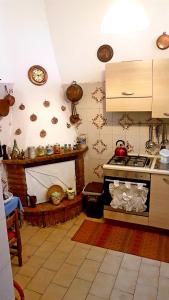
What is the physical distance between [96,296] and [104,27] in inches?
105

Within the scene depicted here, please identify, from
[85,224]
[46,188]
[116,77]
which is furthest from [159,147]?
[46,188]

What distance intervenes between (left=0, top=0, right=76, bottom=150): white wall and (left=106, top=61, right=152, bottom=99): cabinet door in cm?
79

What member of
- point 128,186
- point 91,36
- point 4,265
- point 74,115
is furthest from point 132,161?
point 4,265

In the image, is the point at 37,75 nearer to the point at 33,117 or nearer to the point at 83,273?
the point at 33,117

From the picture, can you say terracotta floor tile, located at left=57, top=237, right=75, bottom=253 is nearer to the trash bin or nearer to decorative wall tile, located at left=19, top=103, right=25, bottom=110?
A: the trash bin

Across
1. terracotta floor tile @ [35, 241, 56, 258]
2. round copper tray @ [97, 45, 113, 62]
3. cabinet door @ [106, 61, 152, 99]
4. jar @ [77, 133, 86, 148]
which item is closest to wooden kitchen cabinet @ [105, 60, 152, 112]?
cabinet door @ [106, 61, 152, 99]

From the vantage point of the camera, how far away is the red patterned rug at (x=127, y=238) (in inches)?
97.7

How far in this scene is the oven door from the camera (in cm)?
264

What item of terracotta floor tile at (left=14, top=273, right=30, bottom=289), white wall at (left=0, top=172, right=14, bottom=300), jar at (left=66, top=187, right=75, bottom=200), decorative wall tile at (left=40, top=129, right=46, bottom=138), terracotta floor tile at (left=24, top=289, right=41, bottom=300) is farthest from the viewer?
jar at (left=66, top=187, right=75, bottom=200)

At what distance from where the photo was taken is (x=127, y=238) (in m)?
2.70

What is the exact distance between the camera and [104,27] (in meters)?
2.63

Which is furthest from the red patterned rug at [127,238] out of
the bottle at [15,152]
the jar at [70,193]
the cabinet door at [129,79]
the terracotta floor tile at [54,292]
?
the cabinet door at [129,79]

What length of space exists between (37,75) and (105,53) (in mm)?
854

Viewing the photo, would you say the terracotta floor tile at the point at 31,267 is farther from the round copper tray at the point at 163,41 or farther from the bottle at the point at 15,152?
the round copper tray at the point at 163,41
